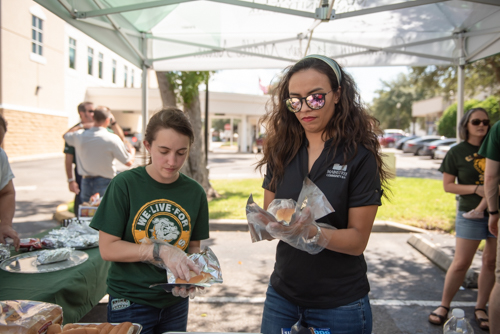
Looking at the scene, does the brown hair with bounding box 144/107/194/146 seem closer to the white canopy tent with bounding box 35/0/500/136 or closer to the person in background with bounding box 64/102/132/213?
the white canopy tent with bounding box 35/0/500/136

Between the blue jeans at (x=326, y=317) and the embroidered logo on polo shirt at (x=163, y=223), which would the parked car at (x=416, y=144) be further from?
the embroidered logo on polo shirt at (x=163, y=223)

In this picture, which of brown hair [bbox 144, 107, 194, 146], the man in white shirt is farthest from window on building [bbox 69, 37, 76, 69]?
brown hair [bbox 144, 107, 194, 146]

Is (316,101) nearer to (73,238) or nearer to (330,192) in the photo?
(330,192)

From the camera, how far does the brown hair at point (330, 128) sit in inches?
70.6

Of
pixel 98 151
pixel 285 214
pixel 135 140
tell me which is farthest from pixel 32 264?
pixel 135 140

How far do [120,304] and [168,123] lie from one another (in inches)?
38.1

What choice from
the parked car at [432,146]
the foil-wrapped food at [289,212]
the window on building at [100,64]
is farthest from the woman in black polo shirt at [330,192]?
the window on building at [100,64]

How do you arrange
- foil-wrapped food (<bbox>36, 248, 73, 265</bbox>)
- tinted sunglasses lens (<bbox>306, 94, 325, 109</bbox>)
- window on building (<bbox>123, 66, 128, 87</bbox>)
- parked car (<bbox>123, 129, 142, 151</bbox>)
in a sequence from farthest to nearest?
→ window on building (<bbox>123, 66, 128, 87</bbox>) → parked car (<bbox>123, 129, 142, 151</bbox>) → foil-wrapped food (<bbox>36, 248, 73, 265</bbox>) → tinted sunglasses lens (<bbox>306, 94, 325, 109</bbox>)

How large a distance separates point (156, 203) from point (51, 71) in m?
25.5

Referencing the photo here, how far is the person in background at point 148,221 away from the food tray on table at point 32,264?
928 mm

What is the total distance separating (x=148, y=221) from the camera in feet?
6.43

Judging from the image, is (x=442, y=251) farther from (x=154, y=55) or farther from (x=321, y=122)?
(x=154, y=55)

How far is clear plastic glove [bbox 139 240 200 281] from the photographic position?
5.52 ft

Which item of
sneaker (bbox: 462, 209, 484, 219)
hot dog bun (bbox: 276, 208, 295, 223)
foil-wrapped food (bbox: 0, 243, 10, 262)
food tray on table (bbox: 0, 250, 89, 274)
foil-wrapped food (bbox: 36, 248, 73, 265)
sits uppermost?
hot dog bun (bbox: 276, 208, 295, 223)
